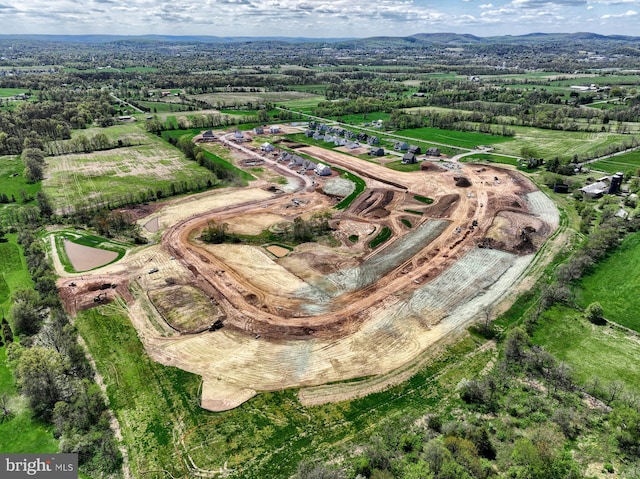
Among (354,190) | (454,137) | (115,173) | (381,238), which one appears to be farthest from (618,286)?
(115,173)

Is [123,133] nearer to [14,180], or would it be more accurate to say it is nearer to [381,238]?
[14,180]

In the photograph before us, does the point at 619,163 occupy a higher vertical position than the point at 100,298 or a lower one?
higher

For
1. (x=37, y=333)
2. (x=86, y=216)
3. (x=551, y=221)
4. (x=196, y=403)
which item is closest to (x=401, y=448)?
(x=196, y=403)

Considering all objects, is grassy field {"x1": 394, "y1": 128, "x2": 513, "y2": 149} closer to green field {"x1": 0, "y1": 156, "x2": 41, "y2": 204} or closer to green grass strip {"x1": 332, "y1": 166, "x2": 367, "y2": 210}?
green grass strip {"x1": 332, "y1": 166, "x2": 367, "y2": 210}

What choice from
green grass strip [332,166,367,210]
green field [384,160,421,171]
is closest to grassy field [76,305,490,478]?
green grass strip [332,166,367,210]

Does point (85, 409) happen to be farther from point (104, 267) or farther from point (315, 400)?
point (104, 267)

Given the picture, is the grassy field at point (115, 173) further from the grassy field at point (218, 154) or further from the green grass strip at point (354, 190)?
the green grass strip at point (354, 190)

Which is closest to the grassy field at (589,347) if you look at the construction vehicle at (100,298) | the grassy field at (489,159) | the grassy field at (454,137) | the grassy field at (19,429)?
the grassy field at (19,429)
